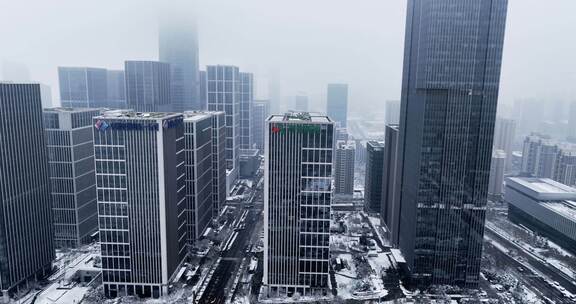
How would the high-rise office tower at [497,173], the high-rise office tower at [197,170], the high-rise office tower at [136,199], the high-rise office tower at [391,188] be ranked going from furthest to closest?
1. the high-rise office tower at [497,173]
2. the high-rise office tower at [391,188]
3. the high-rise office tower at [197,170]
4. the high-rise office tower at [136,199]

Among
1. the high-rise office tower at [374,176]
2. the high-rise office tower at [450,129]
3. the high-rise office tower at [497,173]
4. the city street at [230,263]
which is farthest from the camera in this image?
the high-rise office tower at [497,173]

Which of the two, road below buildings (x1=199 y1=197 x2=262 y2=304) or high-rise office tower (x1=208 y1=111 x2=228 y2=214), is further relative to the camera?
high-rise office tower (x1=208 y1=111 x2=228 y2=214)

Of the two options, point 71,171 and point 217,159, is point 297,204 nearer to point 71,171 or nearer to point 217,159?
point 217,159

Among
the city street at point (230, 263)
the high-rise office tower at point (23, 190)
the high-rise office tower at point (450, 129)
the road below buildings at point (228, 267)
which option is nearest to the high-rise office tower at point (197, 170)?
the city street at point (230, 263)

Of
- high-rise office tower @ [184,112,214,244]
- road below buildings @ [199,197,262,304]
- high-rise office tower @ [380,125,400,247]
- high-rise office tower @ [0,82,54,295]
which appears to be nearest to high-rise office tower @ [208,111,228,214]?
high-rise office tower @ [184,112,214,244]

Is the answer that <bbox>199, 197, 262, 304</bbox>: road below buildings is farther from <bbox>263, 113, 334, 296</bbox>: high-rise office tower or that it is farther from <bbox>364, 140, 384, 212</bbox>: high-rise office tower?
<bbox>364, 140, 384, 212</bbox>: high-rise office tower

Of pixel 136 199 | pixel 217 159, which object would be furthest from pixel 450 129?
pixel 217 159

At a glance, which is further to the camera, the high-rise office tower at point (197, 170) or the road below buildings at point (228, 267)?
the high-rise office tower at point (197, 170)

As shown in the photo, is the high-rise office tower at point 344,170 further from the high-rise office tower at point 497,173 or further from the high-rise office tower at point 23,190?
the high-rise office tower at point 23,190
